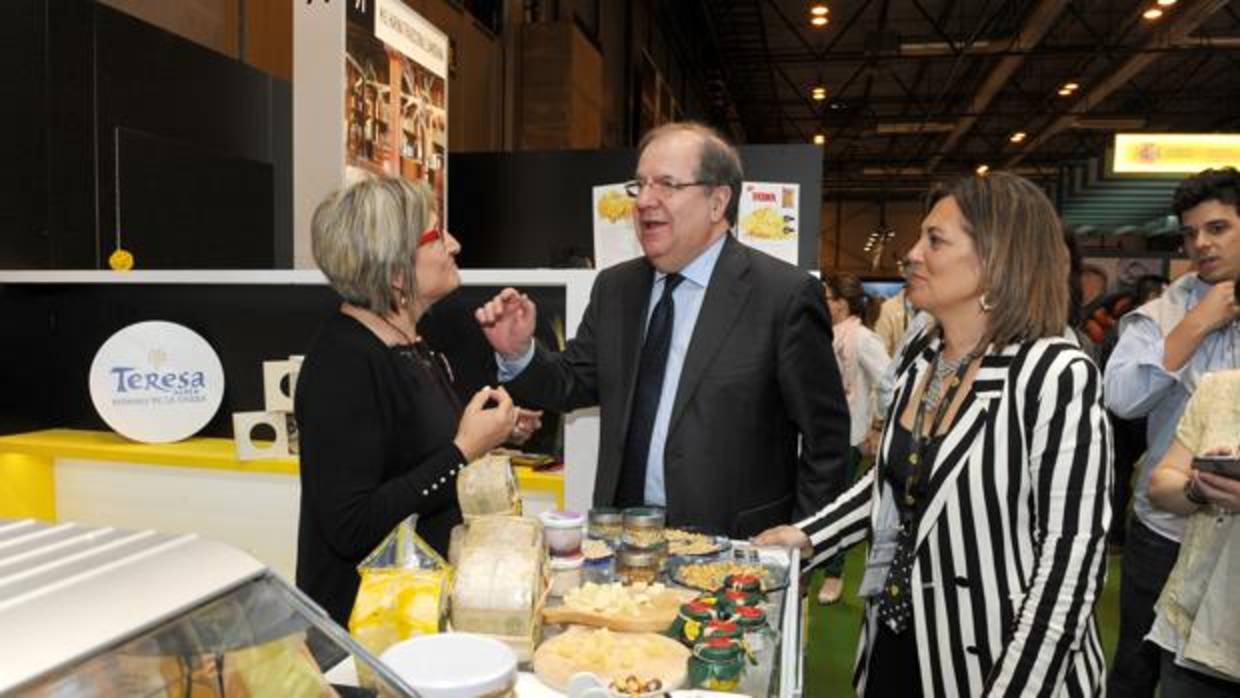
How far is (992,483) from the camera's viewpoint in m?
1.53

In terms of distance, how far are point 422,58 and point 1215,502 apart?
3640mm

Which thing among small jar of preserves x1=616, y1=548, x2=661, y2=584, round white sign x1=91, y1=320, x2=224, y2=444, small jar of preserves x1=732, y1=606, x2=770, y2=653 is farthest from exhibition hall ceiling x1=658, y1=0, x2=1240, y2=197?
small jar of preserves x1=732, y1=606, x2=770, y2=653

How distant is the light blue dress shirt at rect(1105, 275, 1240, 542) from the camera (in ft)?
7.86

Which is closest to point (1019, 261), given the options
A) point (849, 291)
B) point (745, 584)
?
point (745, 584)

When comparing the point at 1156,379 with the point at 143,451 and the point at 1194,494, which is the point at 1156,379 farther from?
the point at 143,451

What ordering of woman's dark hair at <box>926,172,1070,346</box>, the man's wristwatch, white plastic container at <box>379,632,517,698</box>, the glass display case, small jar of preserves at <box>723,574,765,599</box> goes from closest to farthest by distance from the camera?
the glass display case → white plastic container at <box>379,632,517,698</box> → small jar of preserves at <box>723,574,765,599</box> → woman's dark hair at <box>926,172,1070,346</box> → the man's wristwatch

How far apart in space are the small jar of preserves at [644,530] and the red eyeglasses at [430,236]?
0.71 metres

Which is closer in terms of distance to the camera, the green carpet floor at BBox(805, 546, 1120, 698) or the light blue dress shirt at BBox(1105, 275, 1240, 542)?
the light blue dress shirt at BBox(1105, 275, 1240, 542)

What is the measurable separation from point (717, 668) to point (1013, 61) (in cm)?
1374

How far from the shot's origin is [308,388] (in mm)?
1693

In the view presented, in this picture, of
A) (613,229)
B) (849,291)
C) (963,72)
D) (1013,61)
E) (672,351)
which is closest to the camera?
(672,351)

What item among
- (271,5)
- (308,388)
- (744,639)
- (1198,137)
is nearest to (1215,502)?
(744,639)

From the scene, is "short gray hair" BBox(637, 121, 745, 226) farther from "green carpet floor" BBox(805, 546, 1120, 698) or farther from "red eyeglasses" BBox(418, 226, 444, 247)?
"green carpet floor" BBox(805, 546, 1120, 698)

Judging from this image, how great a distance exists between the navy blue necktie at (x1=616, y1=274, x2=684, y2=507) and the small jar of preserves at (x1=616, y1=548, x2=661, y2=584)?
70 cm
